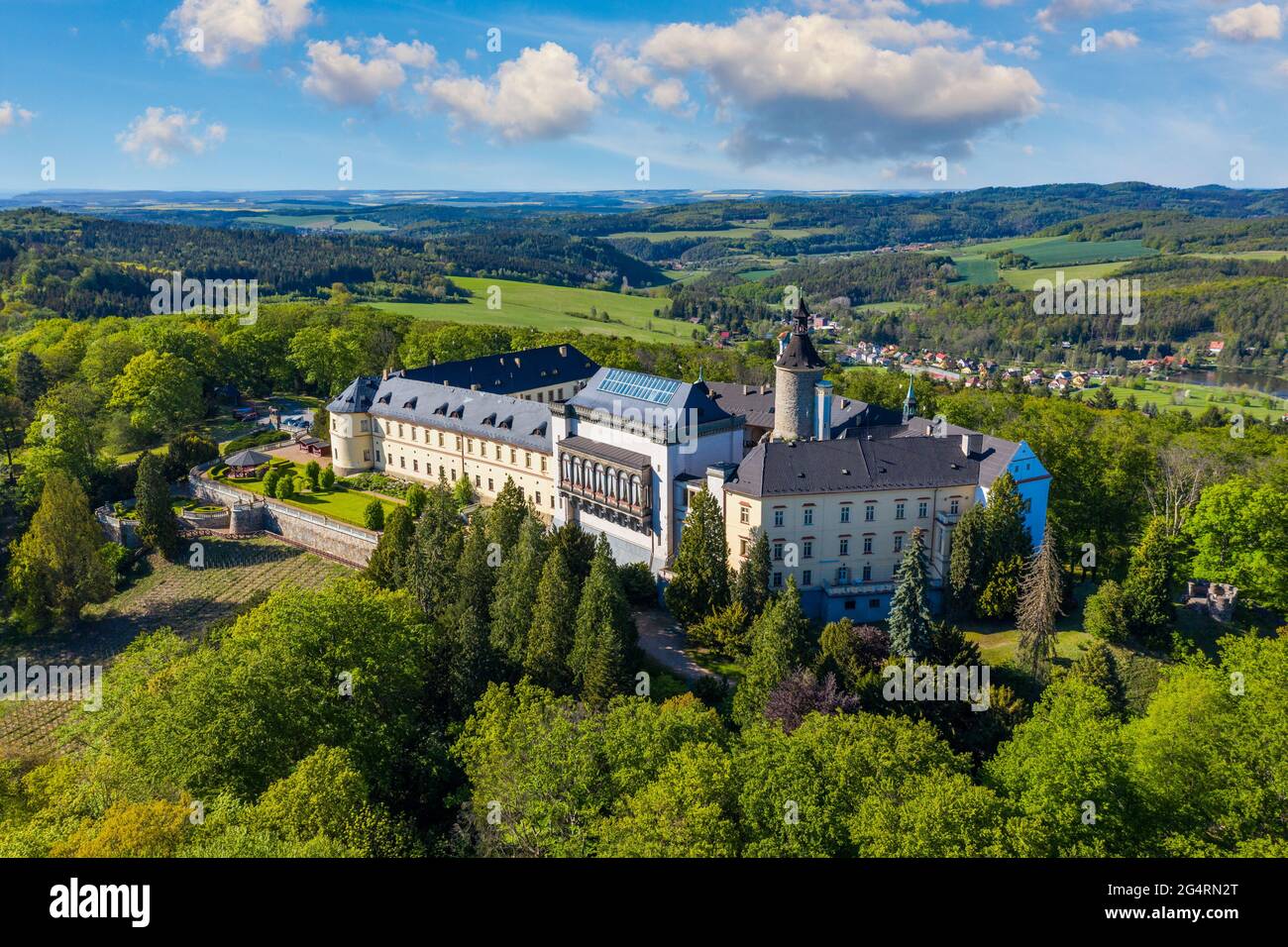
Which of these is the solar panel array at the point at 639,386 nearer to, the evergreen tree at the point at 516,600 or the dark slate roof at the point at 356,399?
the evergreen tree at the point at 516,600

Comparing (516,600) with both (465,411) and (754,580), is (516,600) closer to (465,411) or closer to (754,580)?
(754,580)

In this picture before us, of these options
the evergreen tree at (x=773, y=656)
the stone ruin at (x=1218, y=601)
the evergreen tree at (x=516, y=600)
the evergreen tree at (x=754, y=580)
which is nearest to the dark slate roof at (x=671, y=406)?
the evergreen tree at (x=754, y=580)

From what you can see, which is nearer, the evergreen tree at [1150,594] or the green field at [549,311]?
the evergreen tree at [1150,594]

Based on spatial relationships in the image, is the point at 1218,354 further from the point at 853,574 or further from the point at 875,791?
the point at 875,791

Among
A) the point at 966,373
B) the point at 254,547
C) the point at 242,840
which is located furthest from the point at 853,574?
the point at 966,373

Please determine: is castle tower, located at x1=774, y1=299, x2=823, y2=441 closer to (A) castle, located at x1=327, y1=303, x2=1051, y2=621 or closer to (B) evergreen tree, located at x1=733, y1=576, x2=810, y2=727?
(A) castle, located at x1=327, y1=303, x2=1051, y2=621

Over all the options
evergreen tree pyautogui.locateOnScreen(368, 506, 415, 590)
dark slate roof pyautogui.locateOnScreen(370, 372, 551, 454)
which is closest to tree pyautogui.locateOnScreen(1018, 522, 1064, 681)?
evergreen tree pyautogui.locateOnScreen(368, 506, 415, 590)
